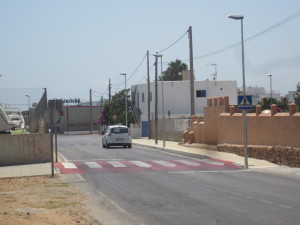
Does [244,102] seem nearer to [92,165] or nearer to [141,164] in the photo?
[141,164]

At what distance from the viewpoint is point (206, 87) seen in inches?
2719

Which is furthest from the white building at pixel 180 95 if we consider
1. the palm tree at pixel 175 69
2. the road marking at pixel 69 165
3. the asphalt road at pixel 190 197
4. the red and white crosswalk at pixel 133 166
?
the asphalt road at pixel 190 197

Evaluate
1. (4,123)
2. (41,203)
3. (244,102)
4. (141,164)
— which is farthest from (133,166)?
(41,203)

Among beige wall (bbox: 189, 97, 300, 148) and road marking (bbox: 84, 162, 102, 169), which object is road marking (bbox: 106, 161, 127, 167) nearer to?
road marking (bbox: 84, 162, 102, 169)

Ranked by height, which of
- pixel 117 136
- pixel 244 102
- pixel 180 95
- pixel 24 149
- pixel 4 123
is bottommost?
pixel 24 149

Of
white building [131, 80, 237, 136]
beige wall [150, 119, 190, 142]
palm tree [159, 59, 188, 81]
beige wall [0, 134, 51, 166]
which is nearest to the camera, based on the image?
beige wall [0, 134, 51, 166]

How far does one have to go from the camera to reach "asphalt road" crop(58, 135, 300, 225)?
1055 centimetres

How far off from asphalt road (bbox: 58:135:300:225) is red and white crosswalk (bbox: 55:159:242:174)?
1624mm

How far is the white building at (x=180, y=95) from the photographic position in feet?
221

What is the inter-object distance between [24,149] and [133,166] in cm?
597

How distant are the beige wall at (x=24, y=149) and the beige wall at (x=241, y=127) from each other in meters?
10.9

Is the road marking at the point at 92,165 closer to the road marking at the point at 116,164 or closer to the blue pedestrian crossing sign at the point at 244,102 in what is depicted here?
the road marking at the point at 116,164

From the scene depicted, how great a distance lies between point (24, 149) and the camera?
25.9 meters

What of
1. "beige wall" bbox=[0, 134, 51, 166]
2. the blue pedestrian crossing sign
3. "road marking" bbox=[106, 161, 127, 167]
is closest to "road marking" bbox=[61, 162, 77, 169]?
"beige wall" bbox=[0, 134, 51, 166]
